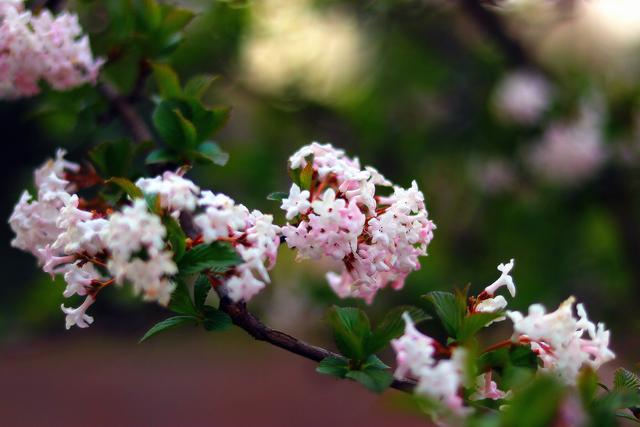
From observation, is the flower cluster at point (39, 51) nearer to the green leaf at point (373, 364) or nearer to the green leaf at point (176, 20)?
the green leaf at point (176, 20)

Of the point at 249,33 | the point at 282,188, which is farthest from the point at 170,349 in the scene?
the point at 249,33

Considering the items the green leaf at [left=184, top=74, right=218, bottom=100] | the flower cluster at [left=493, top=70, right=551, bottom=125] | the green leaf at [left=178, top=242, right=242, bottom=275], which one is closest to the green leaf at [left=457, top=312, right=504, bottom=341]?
the green leaf at [left=178, top=242, right=242, bottom=275]

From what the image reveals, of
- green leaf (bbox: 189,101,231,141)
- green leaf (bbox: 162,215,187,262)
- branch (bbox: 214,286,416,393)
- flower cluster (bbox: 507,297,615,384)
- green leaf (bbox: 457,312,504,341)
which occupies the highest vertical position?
green leaf (bbox: 189,101,231,141)

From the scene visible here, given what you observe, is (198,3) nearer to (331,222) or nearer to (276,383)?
(331,222)

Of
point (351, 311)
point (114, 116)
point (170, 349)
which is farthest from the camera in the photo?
point (170, 349)

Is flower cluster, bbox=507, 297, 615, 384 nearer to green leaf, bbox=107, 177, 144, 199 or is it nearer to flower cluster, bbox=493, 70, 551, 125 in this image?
green leaf, bbox=107, 177, 144, 199

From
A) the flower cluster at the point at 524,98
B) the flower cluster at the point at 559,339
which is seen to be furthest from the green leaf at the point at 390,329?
the flower cluster at the point at 524,98
